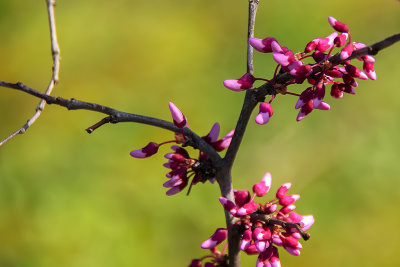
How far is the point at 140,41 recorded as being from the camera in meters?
5.11

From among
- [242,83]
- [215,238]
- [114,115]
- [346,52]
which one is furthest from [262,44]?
[215,238]

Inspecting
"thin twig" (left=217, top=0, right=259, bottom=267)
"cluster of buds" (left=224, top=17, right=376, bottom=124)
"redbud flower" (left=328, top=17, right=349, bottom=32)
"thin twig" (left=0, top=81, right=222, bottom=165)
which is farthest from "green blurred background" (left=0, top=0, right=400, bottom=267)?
"redbud flower" (left=328, top=17, right=349, bottom=32)

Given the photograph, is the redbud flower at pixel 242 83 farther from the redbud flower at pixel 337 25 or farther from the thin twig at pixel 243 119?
the redbud flower at pixel 337 25

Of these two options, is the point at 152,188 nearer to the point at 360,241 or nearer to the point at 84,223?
the point at 84,223

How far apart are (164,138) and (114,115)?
2.97m

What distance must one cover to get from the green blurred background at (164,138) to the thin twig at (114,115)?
2491mm

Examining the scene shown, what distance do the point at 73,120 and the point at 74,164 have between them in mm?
507

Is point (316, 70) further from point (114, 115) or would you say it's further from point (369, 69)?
point (114, 115)

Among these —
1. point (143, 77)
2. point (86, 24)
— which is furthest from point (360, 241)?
point (86, 24)

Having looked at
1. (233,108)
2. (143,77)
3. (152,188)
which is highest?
(143,77)

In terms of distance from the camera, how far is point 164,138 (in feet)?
14.1

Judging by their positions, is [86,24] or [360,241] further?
[86,24]

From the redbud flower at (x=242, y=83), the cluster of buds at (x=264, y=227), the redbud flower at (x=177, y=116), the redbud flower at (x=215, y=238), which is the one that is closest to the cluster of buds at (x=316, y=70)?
the redbud flower at (x=242, y=83)

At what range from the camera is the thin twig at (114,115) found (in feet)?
4.07
